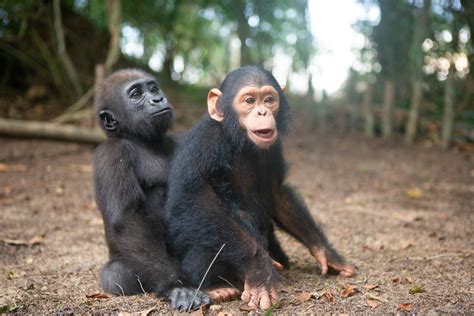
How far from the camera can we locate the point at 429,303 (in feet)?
13.0

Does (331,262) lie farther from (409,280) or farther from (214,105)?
(214,105)

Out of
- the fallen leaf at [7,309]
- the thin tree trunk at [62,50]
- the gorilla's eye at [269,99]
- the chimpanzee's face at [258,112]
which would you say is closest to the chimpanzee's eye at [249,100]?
the chimpanzee's face at [258,112]

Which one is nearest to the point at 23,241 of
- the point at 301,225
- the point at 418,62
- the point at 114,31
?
the point at 301,225

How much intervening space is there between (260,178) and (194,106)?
37.6 ft

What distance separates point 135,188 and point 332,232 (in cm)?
311

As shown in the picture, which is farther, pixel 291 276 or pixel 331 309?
pixel 291 276

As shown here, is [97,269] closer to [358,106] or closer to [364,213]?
[364,213]

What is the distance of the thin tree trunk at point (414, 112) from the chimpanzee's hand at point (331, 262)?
823cm

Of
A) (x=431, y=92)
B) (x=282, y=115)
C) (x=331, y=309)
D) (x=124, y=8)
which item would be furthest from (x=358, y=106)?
(x=331, y=309)

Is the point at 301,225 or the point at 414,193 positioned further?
the point at 414,193

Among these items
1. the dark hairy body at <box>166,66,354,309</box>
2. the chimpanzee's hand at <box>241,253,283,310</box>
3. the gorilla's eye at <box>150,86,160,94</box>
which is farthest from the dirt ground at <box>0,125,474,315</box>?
the gorilla's eye at <box>150,86,160,94</box>

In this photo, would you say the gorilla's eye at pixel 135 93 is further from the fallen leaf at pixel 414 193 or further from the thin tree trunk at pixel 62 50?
the thin tree trunk at pixel 62 50

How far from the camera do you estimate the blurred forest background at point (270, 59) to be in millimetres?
12297

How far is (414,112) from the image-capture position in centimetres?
1274
